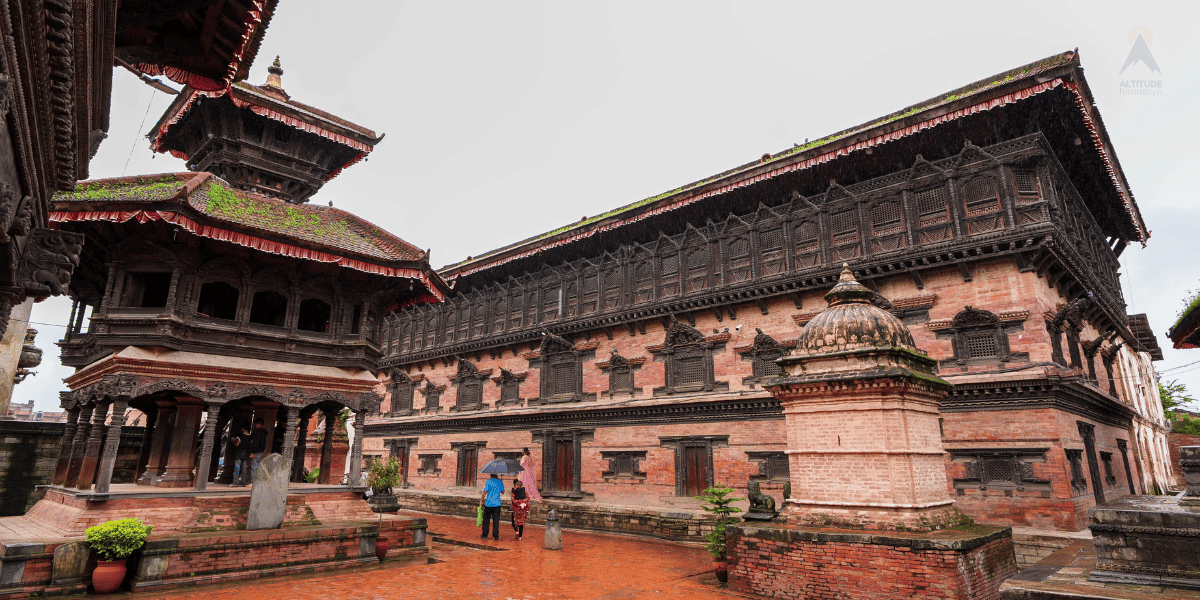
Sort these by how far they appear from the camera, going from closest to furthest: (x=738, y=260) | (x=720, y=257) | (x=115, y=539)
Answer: (x=115, y=539) → (x=738, y=260) → (x=720, y=257)

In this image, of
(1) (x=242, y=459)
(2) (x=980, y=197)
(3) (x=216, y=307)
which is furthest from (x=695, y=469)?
(3) (x=216, y=307)

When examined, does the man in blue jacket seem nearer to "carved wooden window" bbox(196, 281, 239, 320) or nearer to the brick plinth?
"carved wooden window" bbox(196, 281, 239, 320)

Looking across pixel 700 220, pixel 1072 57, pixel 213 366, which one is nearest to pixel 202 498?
pixel 213 366

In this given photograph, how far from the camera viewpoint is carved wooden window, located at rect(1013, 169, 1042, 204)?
15.5 metres

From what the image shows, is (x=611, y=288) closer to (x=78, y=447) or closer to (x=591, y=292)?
(x=591, y=292)

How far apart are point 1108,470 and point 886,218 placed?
9.60 metres

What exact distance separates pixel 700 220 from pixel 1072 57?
1081 centimetres

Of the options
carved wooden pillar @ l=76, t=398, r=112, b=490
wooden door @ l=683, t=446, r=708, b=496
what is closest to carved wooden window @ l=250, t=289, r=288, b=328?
carved wooden pillar @ l=76, t=398, r=112, b=490

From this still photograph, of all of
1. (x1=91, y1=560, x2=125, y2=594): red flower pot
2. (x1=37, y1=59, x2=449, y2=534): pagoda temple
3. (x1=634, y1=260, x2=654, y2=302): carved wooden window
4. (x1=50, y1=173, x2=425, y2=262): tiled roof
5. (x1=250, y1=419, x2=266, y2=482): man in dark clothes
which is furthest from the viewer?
(x1=634, y1=260, x2=654, y2=302): carved wooden window

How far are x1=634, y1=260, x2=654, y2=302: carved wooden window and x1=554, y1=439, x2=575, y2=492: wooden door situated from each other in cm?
613

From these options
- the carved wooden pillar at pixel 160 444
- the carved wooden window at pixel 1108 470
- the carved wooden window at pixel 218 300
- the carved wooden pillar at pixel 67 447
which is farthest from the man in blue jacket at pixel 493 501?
the carved wooden window at pixel 1108 470

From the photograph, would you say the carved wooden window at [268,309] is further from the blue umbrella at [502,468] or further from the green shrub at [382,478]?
the blue umbrella at [502,468]

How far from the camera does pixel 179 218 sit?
11.0 m

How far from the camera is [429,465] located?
2930 centimetres
